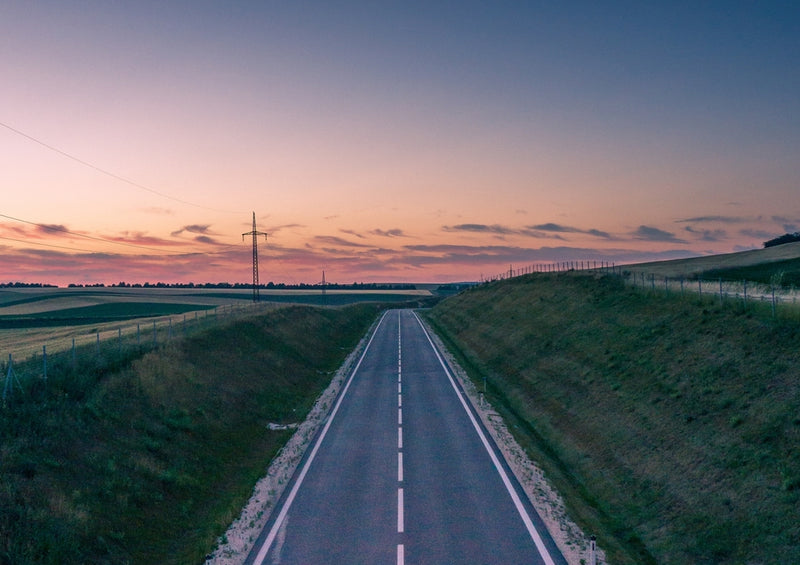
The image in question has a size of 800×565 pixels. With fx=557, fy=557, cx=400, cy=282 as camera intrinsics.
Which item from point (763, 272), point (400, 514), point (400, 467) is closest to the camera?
point (400, 514)

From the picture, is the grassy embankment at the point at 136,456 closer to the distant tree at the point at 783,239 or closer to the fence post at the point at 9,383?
the fence post at the point at 9,383

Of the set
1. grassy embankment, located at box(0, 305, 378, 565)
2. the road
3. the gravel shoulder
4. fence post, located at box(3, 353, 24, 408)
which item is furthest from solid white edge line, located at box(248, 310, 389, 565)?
fence post, located at box(3, 353, 24, 408)

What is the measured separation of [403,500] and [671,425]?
1082 cm

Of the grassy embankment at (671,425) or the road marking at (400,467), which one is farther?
the road marking at (400,467)

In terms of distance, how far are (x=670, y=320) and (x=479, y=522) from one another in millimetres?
21074

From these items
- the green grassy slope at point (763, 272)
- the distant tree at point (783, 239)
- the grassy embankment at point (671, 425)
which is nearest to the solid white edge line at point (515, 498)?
the grassy embankment at point (671, 425)

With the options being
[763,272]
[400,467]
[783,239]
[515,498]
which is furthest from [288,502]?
[783,239]

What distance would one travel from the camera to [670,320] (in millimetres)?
31188

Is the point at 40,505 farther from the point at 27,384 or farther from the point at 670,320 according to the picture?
the point at 670,320

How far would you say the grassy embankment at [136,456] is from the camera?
13.6 m

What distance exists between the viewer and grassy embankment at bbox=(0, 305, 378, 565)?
535 inches

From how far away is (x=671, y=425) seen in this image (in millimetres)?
20719

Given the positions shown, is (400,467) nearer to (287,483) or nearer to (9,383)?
(287,483)

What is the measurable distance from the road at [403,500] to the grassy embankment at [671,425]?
2.23 metres
